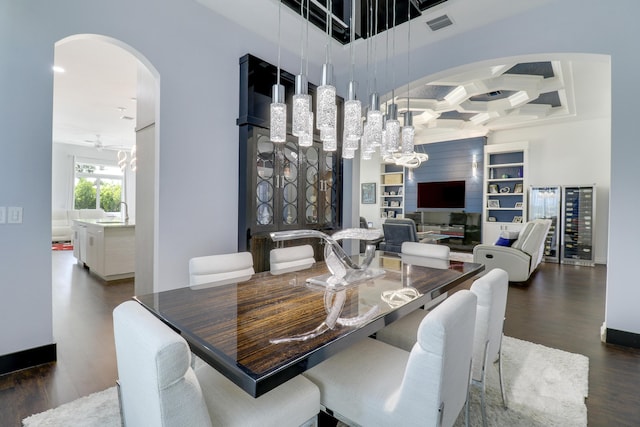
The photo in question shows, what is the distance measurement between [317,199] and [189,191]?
1525 mm

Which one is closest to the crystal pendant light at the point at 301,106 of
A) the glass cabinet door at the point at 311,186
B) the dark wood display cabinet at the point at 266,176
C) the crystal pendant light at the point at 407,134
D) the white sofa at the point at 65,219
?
the crystal pendant light at the point at 407,134

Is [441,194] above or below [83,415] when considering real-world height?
above

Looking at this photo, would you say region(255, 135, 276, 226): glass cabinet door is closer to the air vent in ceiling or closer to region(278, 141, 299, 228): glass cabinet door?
region(278, 141, 299, 228): glass cabinet door

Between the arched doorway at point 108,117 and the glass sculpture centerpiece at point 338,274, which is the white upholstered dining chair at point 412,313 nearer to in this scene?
the glass sculpture centerpiece at point 338,274

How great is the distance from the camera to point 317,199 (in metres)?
3.77

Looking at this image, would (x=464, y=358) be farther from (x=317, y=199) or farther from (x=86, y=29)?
(x=86, y=29)

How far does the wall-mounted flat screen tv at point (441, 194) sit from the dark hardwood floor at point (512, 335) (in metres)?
3.38

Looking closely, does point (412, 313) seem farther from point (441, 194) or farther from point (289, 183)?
point (441, 194)

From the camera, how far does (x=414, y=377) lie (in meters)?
1.01

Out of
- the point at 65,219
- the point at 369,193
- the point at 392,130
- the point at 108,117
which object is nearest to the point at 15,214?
the point at 392,130

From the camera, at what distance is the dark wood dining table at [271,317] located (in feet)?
2.98

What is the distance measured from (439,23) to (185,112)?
263cm

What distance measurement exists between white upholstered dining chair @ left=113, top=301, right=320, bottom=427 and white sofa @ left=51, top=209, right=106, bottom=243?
A: 9.46 metres

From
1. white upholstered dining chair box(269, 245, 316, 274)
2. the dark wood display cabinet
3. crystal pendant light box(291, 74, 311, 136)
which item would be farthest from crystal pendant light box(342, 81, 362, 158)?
the dark wood display cabinet
